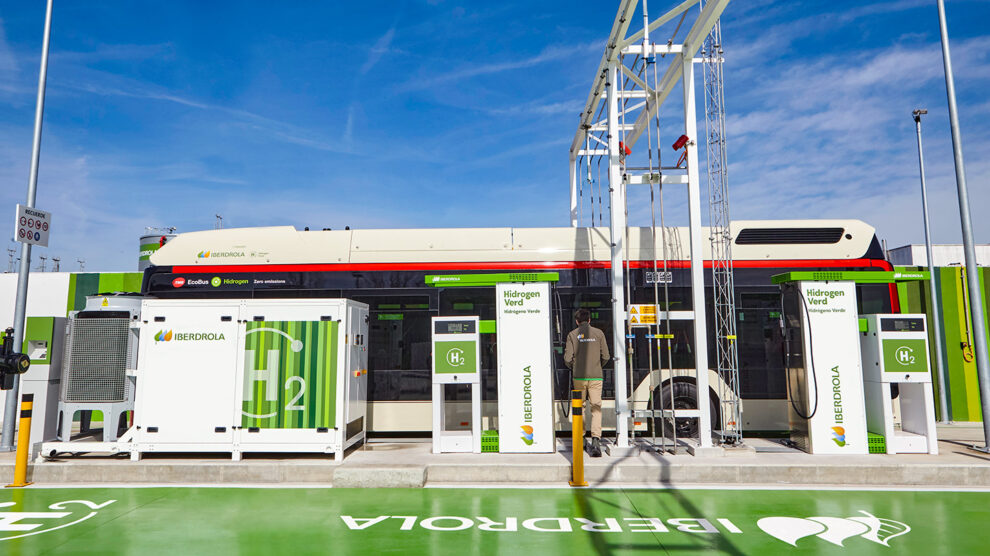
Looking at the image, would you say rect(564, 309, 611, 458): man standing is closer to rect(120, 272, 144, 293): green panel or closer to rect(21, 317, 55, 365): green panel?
rect(21, 317, 55, 365): green panel

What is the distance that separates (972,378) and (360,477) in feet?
42.2

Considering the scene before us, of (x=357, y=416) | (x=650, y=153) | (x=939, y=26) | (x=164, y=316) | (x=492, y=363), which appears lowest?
(x=357, y=416)

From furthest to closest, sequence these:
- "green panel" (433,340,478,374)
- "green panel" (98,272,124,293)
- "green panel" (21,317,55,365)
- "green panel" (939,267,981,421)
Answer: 1. "green panel" (98,272,124,293)
2. "green panel" (939,267,981,421)
3. "green panel" (21,317,55,365)
4. "green panel" (433,340,478,374)

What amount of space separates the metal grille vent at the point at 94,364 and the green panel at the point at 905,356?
10656 millimetres

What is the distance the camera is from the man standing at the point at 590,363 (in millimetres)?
8312

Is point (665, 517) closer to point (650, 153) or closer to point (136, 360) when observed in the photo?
point (650, 153)

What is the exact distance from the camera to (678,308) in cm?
965

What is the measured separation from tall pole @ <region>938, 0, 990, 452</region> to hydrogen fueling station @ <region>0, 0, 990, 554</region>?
0.04m

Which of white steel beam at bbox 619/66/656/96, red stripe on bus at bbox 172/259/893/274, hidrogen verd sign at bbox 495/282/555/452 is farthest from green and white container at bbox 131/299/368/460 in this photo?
white steel beam at bbox 619/66/656/96

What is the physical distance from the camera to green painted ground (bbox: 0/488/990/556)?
5133 millimetres

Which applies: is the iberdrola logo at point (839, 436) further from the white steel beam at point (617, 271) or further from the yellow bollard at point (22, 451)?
the yellow bollard at point (22, 451)

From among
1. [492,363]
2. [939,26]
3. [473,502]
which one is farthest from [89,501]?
[939,26]

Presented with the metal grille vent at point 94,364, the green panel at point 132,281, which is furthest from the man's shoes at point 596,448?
the green panel at point 132,281

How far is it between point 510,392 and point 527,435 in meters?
0.64
